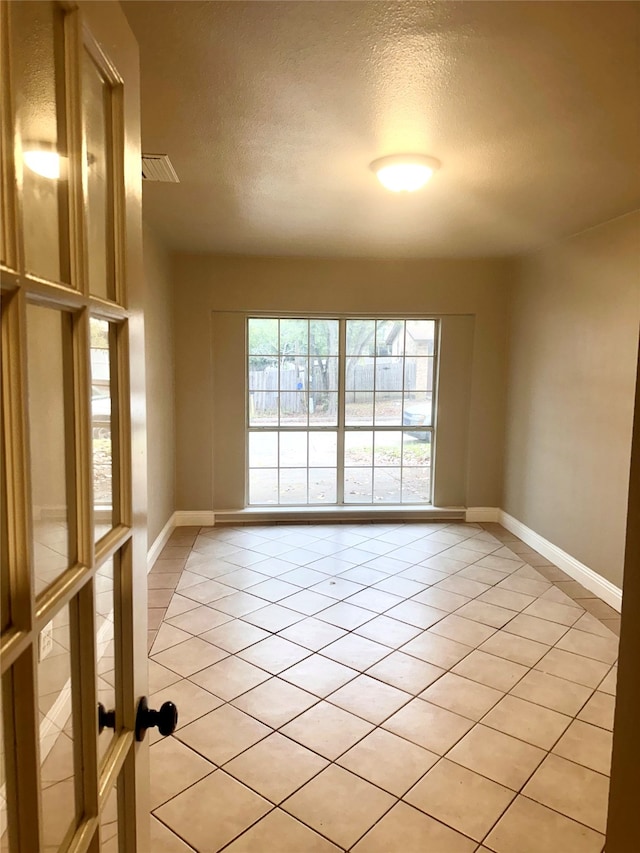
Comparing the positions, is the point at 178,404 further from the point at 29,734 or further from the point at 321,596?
the point at 29,734

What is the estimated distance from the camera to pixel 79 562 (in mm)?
779

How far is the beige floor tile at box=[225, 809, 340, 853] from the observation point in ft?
5.81

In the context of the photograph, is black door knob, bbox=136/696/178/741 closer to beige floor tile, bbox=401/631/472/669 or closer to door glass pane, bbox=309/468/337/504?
beige floor tile, bbox=401/631/472/669

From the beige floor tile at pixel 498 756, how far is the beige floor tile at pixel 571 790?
0.04 m

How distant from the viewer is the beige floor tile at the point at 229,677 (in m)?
2.61

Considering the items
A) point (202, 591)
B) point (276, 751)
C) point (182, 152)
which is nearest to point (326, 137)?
point (182, 152)

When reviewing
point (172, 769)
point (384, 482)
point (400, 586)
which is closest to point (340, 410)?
point (384, 482)

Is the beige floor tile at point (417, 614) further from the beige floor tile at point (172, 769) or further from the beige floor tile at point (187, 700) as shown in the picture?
the beige floor tile at point (172, 769)

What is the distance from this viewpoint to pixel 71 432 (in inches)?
30.7

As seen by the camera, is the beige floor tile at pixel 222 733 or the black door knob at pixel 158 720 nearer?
the black door knob at pixel 158 720

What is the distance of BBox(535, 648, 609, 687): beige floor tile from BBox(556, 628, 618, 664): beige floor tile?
0.18ft

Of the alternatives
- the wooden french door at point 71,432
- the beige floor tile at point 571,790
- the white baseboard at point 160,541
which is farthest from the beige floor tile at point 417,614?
the wooden french door at point 71,432

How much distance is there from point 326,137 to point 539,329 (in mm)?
2896

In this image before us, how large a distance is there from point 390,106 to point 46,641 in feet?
6.98
